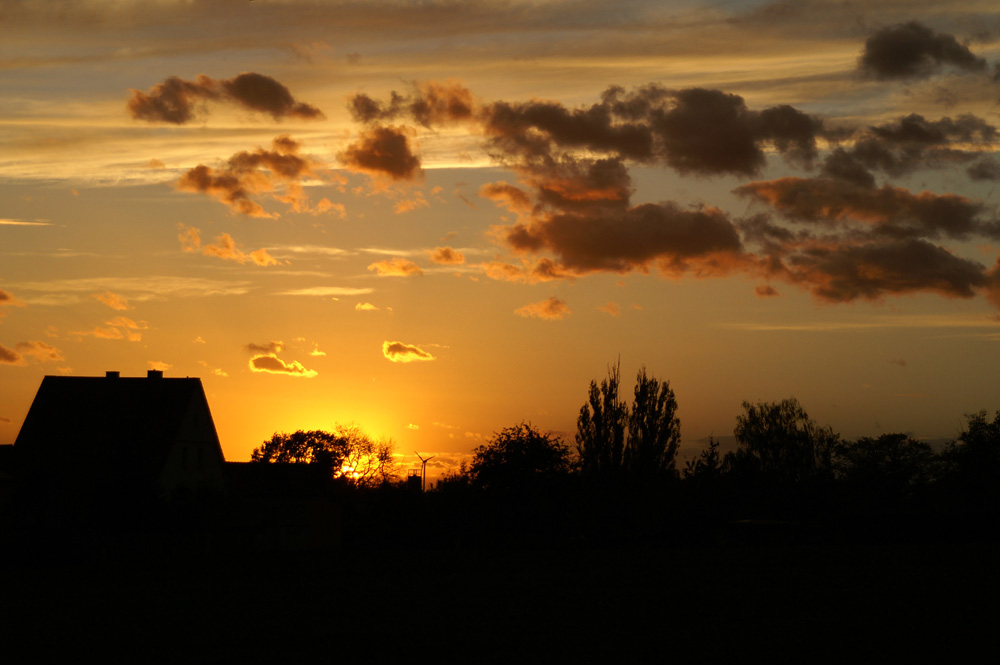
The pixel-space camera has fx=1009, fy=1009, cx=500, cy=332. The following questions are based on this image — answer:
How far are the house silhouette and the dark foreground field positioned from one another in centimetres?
1027

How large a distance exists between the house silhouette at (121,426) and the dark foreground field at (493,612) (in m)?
10.3

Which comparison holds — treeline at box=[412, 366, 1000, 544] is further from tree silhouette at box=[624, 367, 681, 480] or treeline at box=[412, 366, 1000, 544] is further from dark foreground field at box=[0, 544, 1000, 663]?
dark foreground field at box=[0, 544, 1000, 663]

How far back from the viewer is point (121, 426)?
1690 inches

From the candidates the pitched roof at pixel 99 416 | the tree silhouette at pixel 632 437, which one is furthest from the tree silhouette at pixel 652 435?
the pitched roof at pixel 99 416

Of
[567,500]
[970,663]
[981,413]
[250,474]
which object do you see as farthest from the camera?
[981,413]

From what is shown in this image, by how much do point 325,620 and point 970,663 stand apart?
31.5ft

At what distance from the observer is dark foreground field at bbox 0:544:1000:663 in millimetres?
13086

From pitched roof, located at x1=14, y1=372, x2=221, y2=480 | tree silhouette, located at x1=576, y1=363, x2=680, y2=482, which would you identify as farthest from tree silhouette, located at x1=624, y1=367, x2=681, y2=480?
pitched roof, located at x1=14, y1=372, x2=221, y2=480

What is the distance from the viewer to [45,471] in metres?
34.2

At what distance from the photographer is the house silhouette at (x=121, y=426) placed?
41719 millimetres

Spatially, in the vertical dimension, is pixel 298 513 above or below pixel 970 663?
above

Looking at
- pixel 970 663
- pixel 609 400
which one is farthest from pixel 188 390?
pixel 970 663

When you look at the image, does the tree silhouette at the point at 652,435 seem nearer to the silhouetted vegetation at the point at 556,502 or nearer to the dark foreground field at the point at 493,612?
the silhouetted vegetation at the point at 556,502

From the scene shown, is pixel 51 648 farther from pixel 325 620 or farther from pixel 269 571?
pixel 269 571
